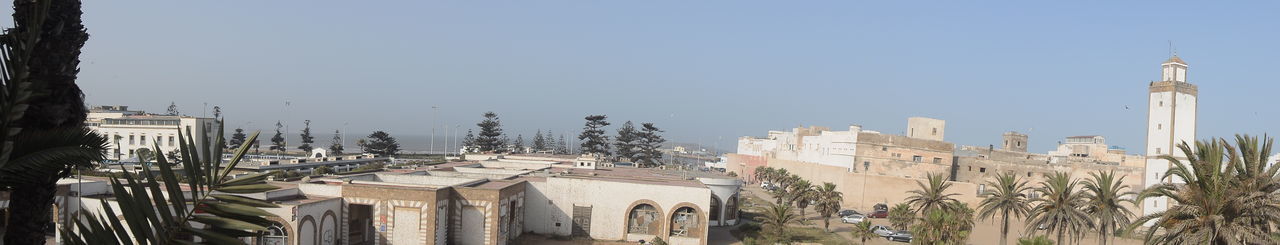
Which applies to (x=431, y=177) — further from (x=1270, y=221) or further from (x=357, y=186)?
(x=1270, y=221)

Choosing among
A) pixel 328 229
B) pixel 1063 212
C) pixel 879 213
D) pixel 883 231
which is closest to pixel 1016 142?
pixel 879 213

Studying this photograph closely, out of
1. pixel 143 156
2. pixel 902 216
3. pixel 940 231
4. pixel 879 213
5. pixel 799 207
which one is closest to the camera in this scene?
pixel 143 156

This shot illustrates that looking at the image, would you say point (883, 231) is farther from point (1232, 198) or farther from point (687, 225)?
point (1232, 198)

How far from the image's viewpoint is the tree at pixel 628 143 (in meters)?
72.4

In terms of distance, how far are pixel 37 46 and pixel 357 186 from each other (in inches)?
724

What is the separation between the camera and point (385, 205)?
A: 2152cm

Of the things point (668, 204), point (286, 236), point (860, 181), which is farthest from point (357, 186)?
point (860, 181)

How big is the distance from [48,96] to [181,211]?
0.90m

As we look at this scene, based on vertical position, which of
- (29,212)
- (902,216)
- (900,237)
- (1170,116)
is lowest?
(900,237)

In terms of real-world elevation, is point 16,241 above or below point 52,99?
below

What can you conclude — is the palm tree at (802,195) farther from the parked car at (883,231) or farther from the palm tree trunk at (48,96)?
the palm tree trunk at (48,96)

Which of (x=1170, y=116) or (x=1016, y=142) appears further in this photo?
(x=1016, y=142)

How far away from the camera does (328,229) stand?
20453 millimetres

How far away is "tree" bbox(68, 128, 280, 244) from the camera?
3.87m
